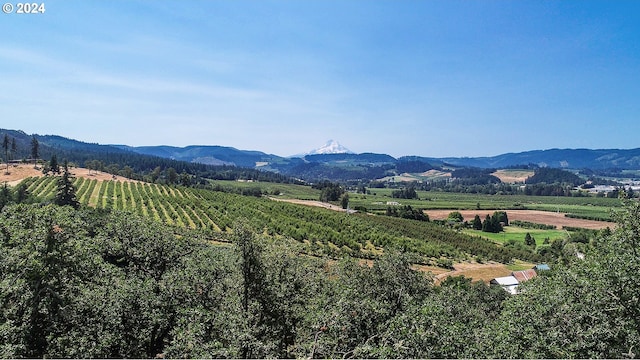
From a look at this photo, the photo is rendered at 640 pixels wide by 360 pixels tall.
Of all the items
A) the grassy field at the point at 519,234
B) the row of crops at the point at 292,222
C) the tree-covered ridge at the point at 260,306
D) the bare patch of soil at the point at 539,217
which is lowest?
the grassy field at the point at 519,234

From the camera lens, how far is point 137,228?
26438 millimetres

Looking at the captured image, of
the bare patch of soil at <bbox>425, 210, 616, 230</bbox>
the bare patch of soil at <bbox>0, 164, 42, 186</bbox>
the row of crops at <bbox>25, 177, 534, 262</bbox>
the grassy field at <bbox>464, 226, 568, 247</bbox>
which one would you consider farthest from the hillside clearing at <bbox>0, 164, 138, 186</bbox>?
the grassy field at <bbox>464, 226, 568, 247</bbox>

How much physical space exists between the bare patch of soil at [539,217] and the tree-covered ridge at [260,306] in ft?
464

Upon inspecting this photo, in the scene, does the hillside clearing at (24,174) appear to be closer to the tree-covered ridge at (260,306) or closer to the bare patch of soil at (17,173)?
the bare patch of soil at (17,173)

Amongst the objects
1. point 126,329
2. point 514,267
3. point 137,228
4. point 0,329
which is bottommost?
point 514,267

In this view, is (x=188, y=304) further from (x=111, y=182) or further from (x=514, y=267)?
(x=111, y=182)

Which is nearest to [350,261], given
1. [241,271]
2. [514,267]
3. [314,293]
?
[314,293]

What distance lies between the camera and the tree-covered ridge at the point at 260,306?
14.6m

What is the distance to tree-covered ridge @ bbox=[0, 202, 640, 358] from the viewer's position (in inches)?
573

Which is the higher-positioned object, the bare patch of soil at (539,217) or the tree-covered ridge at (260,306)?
the tree-covered ridge at (260,306)

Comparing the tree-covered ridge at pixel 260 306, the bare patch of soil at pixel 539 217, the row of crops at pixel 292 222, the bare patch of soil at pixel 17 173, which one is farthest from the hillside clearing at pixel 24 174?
the bare patch of soil at pixel 539 217

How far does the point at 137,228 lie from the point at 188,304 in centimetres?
835

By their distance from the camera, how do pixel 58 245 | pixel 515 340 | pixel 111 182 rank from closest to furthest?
pixel 515 340, pixel 58 245, pixel 111 182

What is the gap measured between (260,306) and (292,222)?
272 ft
